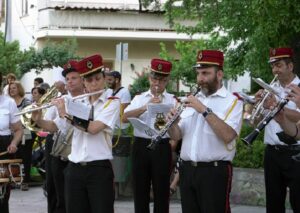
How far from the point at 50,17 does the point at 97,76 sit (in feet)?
65.9

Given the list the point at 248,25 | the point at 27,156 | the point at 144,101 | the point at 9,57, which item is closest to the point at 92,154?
the point at 144,101

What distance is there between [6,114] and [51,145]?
2.42 feet

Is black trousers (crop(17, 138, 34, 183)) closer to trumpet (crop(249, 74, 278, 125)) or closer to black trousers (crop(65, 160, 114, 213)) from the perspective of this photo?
black trousers (crop(65, 160, 114, 213))

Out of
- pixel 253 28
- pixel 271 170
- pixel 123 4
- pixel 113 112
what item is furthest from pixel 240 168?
pixel 123 4

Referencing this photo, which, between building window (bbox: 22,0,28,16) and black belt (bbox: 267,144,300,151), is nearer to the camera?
black belt (bbox: 267,144,300,151)

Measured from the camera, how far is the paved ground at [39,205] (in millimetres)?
10328

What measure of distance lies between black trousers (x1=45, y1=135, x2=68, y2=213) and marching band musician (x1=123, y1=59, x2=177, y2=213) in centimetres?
89

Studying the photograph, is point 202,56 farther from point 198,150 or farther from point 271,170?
point 271,170

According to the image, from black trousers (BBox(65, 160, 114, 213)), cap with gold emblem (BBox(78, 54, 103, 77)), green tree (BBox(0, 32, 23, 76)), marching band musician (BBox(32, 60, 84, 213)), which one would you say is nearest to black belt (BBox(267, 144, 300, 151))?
black trousers (BBox(65, 160, 114, 213))

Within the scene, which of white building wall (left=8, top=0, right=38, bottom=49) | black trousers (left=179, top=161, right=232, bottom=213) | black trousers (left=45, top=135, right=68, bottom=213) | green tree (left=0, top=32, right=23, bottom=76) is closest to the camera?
black trousers (left=179, top=161, right=232, bottom=213)

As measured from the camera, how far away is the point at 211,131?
20.8 feet

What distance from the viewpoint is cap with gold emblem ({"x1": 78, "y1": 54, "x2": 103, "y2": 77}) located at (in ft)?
22.4

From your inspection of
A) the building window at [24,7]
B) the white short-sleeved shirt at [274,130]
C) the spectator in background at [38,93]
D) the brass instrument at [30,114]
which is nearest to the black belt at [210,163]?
the white short-sleeved shirt at [274,130]

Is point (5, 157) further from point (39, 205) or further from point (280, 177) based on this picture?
point (280, 177)
